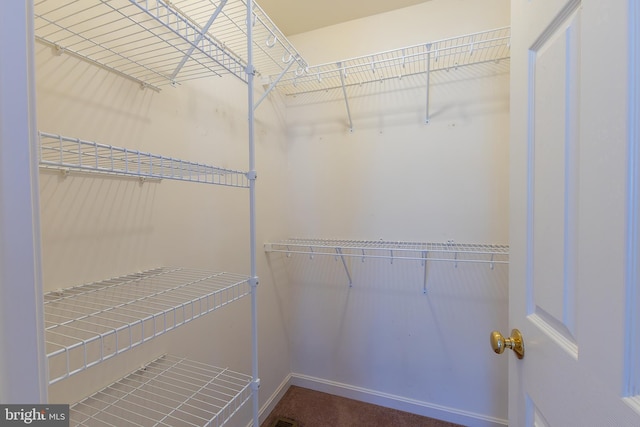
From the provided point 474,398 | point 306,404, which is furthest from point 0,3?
point 474,398

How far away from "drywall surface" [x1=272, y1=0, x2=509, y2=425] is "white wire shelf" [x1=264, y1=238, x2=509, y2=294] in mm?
45

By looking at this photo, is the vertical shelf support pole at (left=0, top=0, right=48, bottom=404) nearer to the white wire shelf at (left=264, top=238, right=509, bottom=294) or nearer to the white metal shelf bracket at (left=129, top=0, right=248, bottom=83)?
the white metal shelf bracket at (left=129, top=0, right=248, bottom=83)

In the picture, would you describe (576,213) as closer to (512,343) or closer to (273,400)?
(512,343)

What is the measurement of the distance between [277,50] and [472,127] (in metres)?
1.29

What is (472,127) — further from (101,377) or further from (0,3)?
(101,377)

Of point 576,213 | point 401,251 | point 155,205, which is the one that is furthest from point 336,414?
point 576,213

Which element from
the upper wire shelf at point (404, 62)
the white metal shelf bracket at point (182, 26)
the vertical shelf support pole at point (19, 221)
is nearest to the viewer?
the vertical shelf support pole at point (19, 221)

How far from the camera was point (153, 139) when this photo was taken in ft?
3.22

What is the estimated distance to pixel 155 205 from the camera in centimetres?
100

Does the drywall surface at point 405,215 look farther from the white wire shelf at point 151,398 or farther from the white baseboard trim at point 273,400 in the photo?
the white wire shelf at point 151,398

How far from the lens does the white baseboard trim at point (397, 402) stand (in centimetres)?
154

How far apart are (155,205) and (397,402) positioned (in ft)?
6.08

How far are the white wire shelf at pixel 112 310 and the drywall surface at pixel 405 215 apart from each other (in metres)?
0.92

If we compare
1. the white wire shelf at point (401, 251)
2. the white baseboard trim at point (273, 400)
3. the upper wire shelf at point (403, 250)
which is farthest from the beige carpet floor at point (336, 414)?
the upper wire shelf at point (403, 250)
